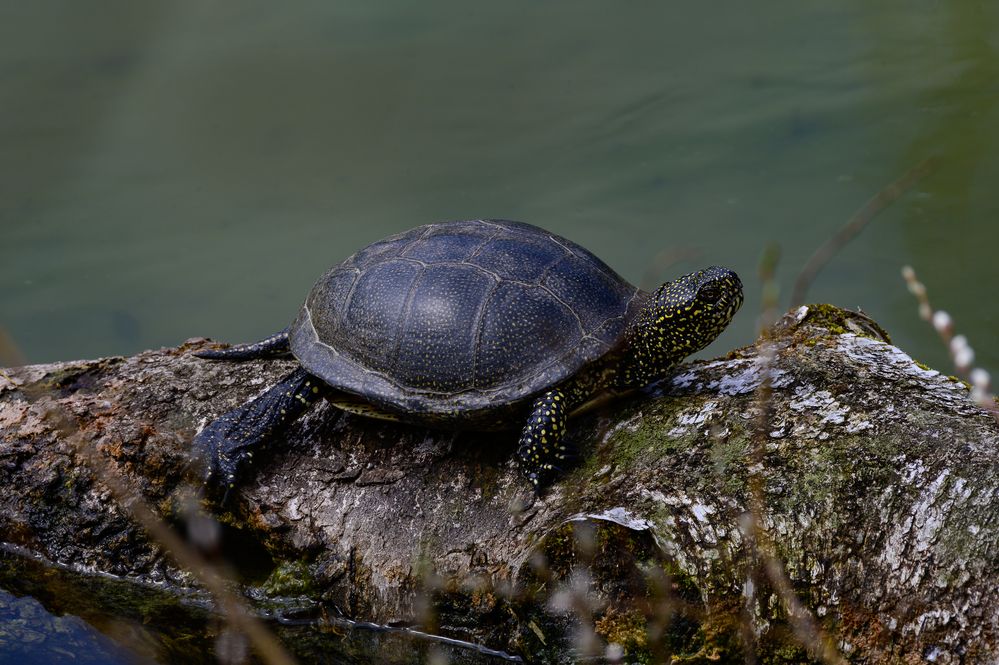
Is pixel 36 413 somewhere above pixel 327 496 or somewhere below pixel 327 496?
above

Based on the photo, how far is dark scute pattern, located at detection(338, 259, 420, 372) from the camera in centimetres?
280

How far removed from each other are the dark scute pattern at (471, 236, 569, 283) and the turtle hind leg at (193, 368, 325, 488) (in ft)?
2.24

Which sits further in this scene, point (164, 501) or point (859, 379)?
point (164, 501)

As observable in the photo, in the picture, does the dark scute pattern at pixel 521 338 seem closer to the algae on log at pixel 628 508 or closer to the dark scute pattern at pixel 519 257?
the dark scute pattern at pixel 519 257

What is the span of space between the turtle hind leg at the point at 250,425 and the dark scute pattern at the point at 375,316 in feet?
0.62

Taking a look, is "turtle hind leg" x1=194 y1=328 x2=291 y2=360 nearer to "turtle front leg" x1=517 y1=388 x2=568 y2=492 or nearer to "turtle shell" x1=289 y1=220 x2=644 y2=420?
"turtle shell" x1=289 y1=220 x2=644 y2=420

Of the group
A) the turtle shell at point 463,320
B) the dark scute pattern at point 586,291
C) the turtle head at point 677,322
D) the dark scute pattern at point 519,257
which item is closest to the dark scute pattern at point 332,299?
the turtle shell at point 463,320

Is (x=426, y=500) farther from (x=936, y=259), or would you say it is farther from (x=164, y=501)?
(x=936, y=259)

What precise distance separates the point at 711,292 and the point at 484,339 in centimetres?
72

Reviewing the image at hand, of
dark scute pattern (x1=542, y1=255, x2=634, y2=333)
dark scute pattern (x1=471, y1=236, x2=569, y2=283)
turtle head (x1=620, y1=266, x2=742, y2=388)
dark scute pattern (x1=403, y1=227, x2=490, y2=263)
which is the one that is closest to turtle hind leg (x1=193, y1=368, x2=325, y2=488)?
dark scute pattern (x1=403, y1=227, x2=490, y2=263)

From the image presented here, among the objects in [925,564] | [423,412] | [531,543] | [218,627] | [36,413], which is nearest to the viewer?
[925,564]

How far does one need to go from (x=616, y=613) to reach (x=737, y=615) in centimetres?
30

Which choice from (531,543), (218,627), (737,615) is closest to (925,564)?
(737,615)

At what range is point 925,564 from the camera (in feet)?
7.05
